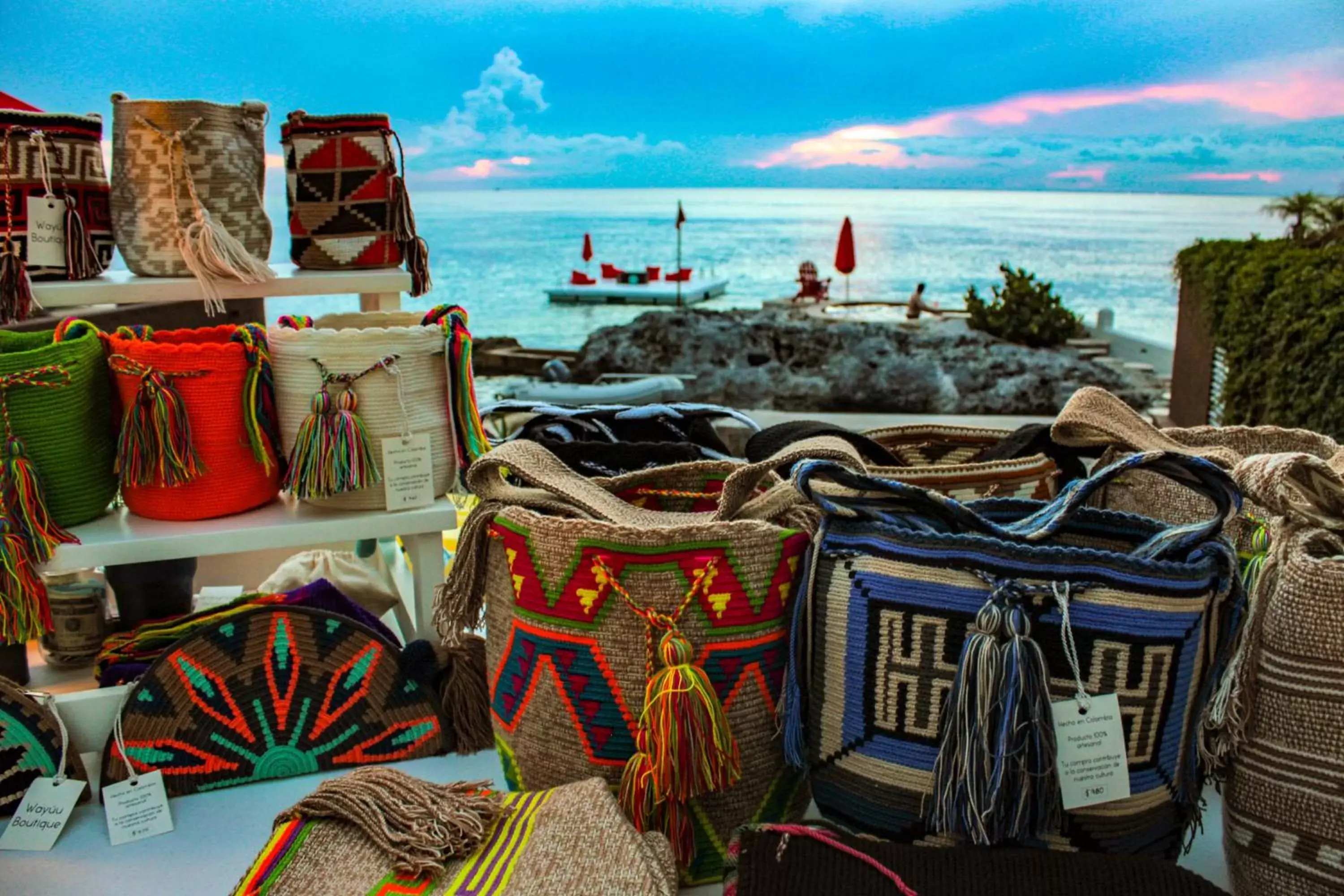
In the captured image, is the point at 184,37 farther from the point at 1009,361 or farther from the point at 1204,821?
the point at 1204,821

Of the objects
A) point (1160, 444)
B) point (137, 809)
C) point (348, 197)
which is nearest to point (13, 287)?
point (348, 197)

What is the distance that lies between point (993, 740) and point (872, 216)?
12286 mm

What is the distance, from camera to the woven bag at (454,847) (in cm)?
85

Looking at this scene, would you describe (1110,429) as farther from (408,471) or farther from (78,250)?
(78,250)

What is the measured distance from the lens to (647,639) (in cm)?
96

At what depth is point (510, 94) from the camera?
14203mm

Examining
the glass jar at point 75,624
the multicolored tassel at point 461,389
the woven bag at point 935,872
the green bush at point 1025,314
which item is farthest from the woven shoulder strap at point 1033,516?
the green bush at point 1025,314

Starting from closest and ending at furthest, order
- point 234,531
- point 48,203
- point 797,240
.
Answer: point 234,531 → point 48,203 → point 797,240

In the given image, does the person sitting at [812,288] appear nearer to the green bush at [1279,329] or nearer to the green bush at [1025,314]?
the green bush at [1025,314]

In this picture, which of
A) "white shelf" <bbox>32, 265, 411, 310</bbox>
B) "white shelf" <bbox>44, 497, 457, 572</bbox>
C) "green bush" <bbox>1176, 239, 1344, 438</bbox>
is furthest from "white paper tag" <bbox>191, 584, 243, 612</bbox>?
"green bush" <bbox>1176, 239, 1344, 438</bbox>

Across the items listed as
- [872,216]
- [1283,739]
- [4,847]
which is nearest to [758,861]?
[1283,739]

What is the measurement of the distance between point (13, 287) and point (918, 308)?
9.21 m

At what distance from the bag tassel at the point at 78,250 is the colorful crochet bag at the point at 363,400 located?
39 centimetres

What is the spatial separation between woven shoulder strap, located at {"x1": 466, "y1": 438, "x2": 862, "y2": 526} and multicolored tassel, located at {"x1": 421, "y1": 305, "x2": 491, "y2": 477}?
0.29m
